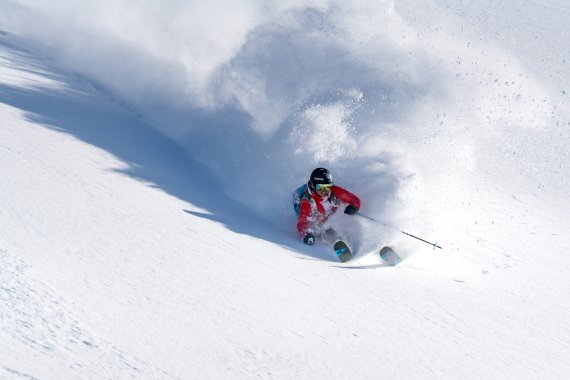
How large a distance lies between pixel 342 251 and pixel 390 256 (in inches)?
20.0

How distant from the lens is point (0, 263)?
4.89m

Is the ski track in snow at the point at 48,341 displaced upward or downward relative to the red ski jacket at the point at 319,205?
downward

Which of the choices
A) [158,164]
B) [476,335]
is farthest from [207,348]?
[158,164]

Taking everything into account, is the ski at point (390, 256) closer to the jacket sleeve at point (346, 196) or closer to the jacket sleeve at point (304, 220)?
the jacket sleeve at point (346, 196)

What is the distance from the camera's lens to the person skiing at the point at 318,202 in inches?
322

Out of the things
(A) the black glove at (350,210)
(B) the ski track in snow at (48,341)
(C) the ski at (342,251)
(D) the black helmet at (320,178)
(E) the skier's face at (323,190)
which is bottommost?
(B) the ski track in snow at (48,341)

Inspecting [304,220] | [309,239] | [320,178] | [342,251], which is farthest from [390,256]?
[320,178]

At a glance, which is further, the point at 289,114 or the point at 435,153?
the point at 289,114

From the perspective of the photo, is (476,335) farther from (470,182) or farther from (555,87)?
(555,87)

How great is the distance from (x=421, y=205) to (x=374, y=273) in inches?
53.2

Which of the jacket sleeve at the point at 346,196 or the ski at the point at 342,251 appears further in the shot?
the jacket sleeve at the point at 346,196

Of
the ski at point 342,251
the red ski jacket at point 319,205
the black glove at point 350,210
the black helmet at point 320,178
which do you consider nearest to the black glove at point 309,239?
the red ski jacket at point 319,205

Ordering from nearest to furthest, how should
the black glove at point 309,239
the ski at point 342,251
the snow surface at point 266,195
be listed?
the snow surface at point 266,195 → the ski at point 342,251 → the black glove at point 309,239

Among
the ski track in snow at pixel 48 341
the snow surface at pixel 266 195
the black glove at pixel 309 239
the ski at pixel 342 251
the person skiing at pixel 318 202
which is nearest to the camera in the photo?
the ski track in snow at pixel 48 341
